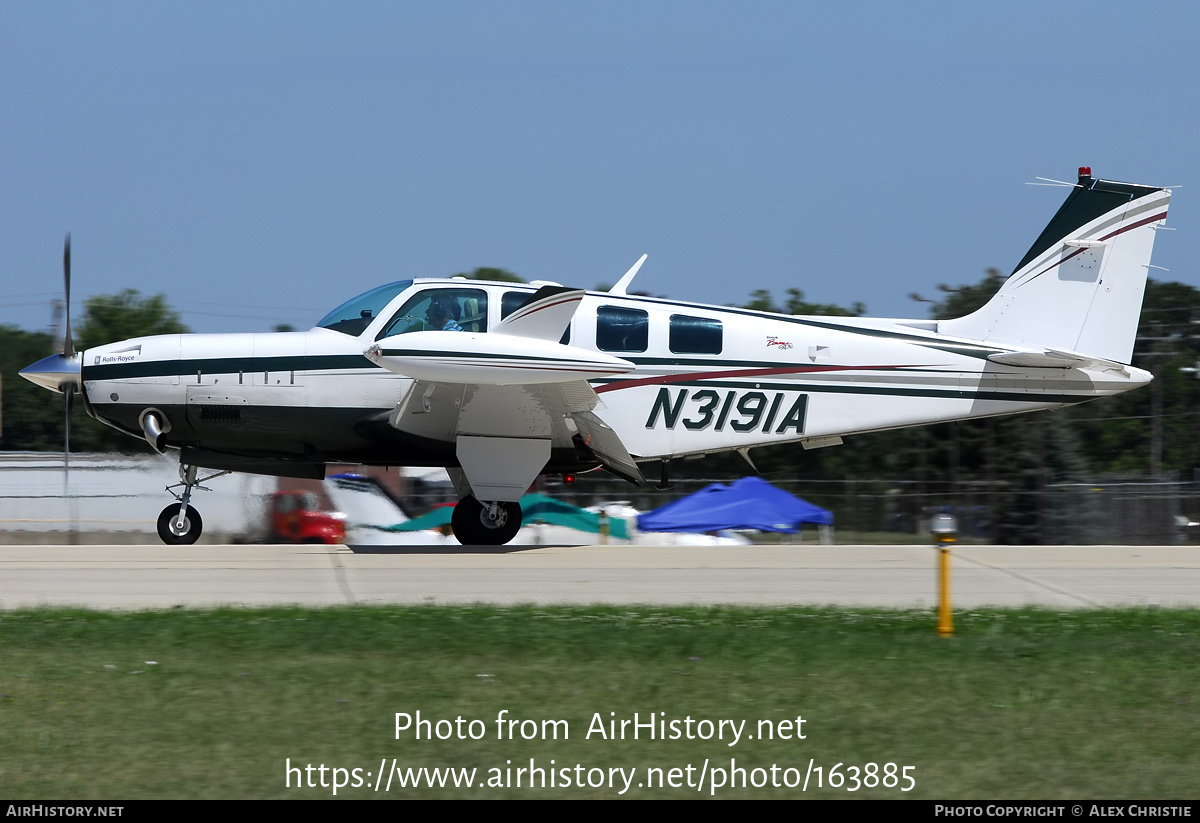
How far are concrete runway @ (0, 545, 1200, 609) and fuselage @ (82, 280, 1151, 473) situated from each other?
1261mm

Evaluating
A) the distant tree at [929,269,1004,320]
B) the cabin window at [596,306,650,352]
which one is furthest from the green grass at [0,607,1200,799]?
the distant tree at [929,269,1004,320]

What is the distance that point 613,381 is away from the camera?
13.0 m

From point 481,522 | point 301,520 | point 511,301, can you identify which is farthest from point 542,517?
point 511,301

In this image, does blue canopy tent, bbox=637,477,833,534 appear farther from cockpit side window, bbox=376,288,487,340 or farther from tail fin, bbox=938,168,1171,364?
cockpit side window, bbox=376,288,487,340

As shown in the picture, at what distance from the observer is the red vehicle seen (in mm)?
15961

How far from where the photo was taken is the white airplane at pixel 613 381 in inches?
493

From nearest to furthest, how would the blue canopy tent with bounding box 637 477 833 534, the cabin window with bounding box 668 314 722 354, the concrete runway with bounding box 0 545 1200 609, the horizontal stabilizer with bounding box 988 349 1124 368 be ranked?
1. the concrete runway with bounding box 0 545 1200 609
2. the cabin window with bounding box 668 314 722 354
3. the horizontal stabilizer with bounding box 988 349 1124 368
4. the blue canopy tent with bounding box 637 477 833 534

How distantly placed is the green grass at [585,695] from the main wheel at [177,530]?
212 inches

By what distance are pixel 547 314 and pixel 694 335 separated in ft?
7.15

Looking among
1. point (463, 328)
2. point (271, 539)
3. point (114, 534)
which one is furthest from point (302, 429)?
point (114, 534)

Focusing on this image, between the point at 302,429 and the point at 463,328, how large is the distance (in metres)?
2.12

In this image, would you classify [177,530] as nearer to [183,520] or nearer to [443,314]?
[183,520]

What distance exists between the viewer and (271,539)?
52.2ft
